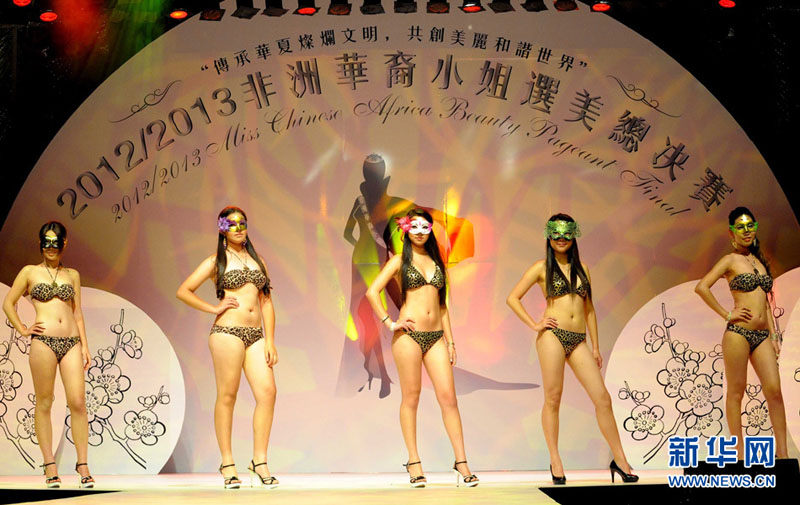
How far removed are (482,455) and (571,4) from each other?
3.44m

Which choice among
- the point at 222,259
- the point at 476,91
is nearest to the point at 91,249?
the point at 222,259

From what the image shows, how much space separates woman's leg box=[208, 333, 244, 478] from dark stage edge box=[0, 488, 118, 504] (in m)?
0.74

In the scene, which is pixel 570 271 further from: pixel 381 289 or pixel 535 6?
pixel 535 6

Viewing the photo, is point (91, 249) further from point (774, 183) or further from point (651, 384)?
point (774, 183)

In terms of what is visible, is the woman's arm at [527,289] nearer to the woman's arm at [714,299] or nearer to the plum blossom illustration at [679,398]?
the woman's arm at [714,299]

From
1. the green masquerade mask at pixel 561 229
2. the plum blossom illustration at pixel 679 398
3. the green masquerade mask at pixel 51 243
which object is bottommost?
the plum blossom illustration at pixel 679 398

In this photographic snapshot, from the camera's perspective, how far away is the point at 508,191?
820cm

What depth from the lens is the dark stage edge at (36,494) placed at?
5719mm

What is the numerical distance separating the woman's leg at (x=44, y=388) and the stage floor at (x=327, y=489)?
244mm

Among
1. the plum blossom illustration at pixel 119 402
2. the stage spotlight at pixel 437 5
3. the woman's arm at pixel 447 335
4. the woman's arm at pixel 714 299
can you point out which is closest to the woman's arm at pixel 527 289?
the woman's arm at pixel 447 335

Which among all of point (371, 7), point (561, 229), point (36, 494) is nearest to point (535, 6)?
point (371, 7)

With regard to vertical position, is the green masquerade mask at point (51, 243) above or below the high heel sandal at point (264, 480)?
above

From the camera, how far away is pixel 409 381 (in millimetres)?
6559

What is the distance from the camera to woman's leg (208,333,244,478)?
21.2 feet
